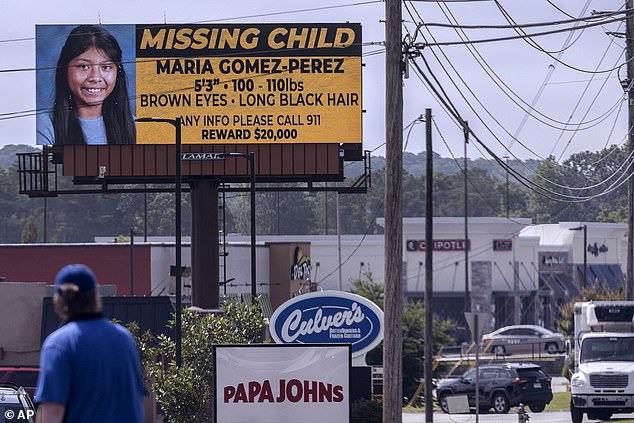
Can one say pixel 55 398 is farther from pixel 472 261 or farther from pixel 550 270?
pixel 550 270

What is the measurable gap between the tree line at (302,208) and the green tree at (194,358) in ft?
380

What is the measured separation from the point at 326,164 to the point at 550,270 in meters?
52.5

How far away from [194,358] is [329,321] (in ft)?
10.3

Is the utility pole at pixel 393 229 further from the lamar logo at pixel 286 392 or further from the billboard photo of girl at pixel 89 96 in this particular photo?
the billboard photo of girl at pixel 89 96

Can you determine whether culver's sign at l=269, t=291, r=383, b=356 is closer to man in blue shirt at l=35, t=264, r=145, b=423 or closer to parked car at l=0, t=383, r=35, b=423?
parked car at l=0, t=383, r=35, b=423

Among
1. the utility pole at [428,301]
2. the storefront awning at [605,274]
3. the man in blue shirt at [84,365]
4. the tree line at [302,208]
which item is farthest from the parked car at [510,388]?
the tree line at [302,208]

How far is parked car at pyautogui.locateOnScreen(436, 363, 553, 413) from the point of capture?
4075 cm

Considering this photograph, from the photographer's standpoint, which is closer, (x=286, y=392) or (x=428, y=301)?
(x=286, y=392)

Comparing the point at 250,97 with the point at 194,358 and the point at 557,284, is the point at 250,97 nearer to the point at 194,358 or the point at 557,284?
the point at 194,358

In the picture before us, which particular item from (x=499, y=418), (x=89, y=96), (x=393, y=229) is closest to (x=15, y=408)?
(x=393, y=229)

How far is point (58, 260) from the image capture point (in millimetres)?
51469

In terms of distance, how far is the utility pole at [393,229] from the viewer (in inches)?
842

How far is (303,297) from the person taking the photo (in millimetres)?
26625

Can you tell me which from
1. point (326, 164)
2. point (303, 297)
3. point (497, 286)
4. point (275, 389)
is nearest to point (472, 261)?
point (497, 286)
